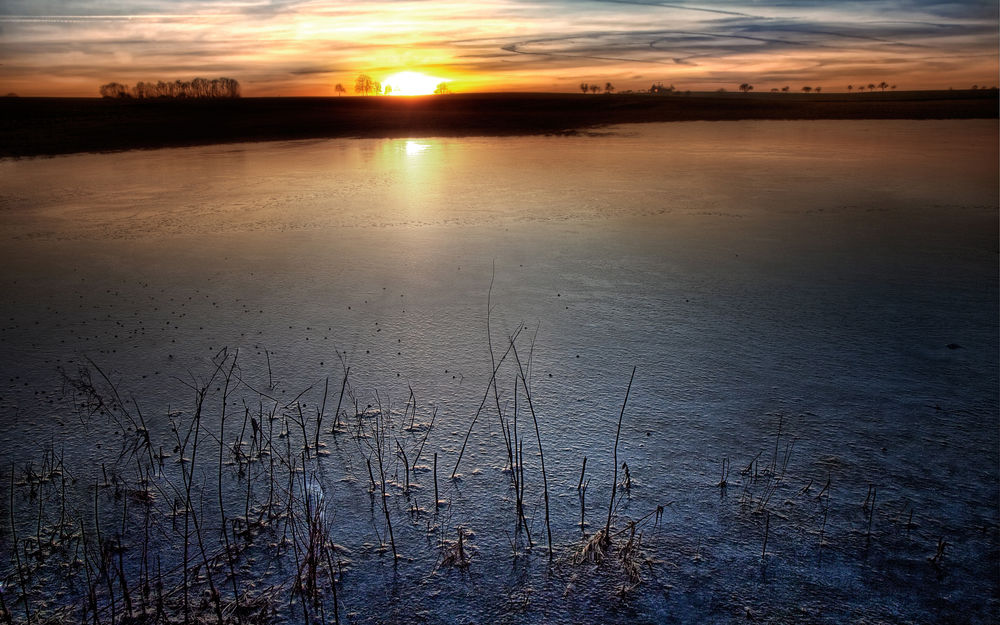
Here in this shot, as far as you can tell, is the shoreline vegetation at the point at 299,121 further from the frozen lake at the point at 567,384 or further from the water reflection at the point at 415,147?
the frozen lake at the point at 567,384

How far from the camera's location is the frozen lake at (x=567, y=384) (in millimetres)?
1988

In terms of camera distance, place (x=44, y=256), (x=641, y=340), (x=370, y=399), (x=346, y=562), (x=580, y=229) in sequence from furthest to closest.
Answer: (x=580, y=229) → (x=44, y=256) → (x=641, y=340) → (x=370, y=399) → (x=346, y=562)

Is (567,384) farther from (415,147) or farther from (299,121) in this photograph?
(299,121)

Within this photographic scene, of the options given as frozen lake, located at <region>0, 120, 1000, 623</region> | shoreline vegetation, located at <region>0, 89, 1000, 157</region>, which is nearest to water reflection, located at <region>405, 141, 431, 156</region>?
shoreline vegetation, located at <region>0, 89, 1000, 157</region>

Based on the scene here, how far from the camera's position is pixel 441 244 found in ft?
18.7

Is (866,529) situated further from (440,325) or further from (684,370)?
(440,325)

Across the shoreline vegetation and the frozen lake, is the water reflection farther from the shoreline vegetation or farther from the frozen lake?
the frozen lake

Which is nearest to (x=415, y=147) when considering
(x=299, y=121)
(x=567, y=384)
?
(x=299, y=121)

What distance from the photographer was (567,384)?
3.11 meters

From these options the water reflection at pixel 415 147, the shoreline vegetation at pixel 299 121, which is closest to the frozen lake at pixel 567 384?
the water reflection at pixel 415 147

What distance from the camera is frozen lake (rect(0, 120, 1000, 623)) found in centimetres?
199

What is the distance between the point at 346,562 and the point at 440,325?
1.94 meters

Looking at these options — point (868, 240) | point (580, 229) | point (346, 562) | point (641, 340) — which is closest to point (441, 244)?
point (580, 229)

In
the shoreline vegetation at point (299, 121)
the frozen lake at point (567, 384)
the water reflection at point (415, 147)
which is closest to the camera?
the frozen lake at point (567, 384)
